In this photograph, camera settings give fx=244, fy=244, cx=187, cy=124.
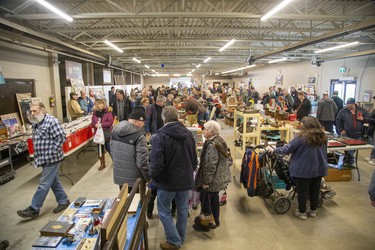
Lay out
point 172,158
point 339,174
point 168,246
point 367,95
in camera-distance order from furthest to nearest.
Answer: point 367,95, point 339,174, point 168,246, point 172,158

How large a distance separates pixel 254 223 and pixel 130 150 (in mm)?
1978

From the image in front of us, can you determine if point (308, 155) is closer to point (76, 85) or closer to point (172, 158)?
point (172, 158)

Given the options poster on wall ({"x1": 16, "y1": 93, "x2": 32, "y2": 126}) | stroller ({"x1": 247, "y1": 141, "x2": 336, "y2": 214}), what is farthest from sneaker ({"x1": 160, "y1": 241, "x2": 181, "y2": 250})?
poster on wall ({"x1": 16, "y1": 93, "x2": 32, "y2": 126})

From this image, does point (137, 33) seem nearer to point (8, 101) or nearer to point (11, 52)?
point (11, 52)

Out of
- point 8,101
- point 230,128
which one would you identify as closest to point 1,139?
point 8,101

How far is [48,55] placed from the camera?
8.19 metres

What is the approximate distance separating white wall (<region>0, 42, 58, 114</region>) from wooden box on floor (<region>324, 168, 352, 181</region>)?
7798 millimetres

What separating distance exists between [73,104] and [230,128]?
5.93 m

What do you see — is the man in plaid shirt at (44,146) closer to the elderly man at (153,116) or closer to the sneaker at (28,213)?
the sneaker at (28,213)

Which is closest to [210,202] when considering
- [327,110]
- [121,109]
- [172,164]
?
[172,164]

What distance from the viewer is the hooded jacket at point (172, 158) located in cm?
240

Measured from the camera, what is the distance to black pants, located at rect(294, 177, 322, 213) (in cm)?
331

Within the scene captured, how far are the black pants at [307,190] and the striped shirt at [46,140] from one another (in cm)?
333

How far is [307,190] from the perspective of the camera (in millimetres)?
3342
